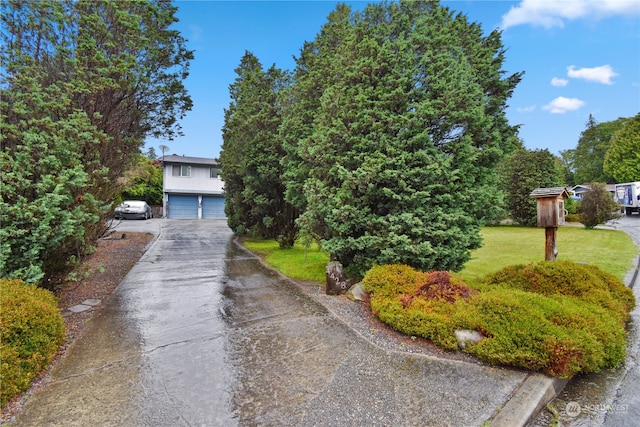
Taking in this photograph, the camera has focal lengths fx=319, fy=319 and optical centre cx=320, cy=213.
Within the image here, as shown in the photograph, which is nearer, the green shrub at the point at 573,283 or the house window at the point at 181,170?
the green shrub at the point at 573,283

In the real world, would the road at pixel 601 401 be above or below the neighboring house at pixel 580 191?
below

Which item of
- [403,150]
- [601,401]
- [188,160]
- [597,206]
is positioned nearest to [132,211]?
[188,160]

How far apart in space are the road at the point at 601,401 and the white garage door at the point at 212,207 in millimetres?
28398

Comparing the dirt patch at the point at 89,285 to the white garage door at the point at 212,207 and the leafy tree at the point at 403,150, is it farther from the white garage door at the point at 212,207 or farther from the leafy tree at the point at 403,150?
the white garage door at the point at 212,207

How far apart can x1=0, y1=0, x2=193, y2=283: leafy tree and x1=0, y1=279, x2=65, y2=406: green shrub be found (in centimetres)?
63

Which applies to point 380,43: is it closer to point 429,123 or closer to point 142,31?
point 429,123

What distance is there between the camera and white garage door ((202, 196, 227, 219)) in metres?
29.3

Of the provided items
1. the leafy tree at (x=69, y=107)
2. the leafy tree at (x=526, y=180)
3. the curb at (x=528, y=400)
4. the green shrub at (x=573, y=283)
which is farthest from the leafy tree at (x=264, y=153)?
the leafy tree at (x=526, y=180)

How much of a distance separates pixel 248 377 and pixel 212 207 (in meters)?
28.1

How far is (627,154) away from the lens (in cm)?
3334

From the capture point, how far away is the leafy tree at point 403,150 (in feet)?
17.9

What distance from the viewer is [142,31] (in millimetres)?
7207

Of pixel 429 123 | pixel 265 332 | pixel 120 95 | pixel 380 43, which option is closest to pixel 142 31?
pixel 120 95

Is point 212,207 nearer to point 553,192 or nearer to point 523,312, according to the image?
point 553,192
